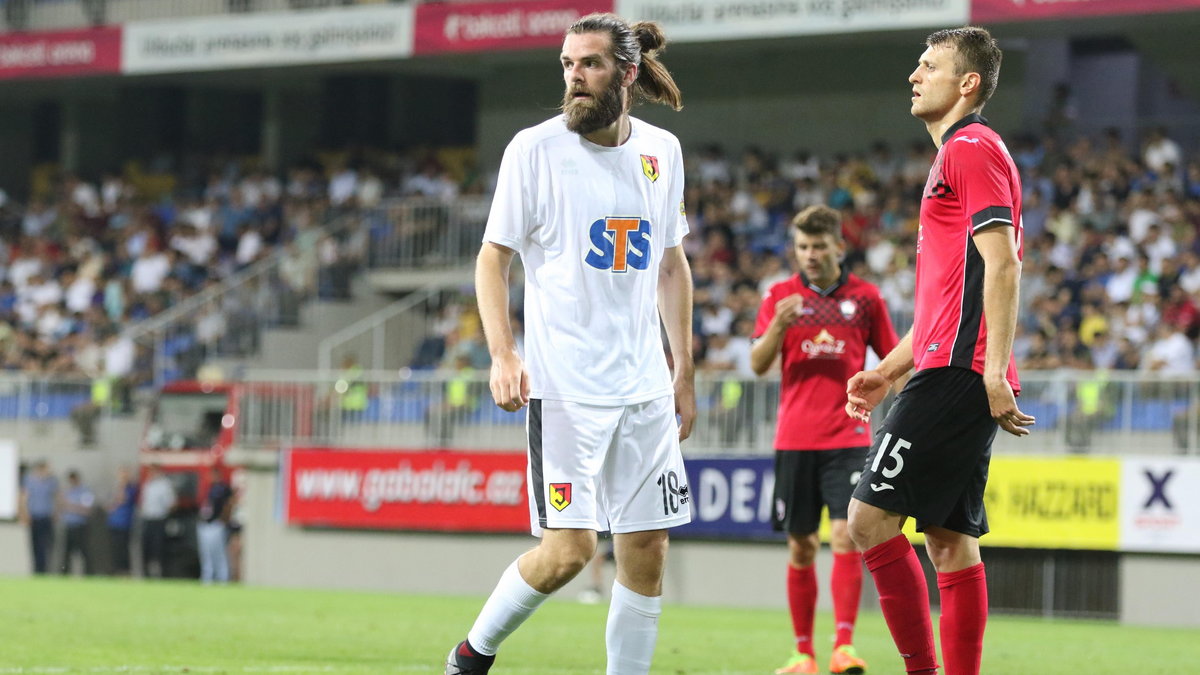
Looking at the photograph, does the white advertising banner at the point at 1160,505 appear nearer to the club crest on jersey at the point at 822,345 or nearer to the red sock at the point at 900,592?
the club crest on jersey at the point at 822,345

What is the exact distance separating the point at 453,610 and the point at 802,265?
7.51 m

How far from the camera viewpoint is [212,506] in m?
23.9

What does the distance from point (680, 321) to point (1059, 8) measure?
17804 millimetres

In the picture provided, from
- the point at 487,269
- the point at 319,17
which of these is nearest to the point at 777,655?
the point at 487,269

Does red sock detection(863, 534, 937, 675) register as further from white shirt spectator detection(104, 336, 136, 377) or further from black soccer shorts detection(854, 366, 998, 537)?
white shirt spectator detection(104, 336, 136, 377)

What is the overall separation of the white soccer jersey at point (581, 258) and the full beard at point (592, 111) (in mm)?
76

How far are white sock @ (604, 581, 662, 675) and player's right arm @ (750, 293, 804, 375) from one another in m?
3.42

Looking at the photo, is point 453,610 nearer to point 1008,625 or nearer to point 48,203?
point 1008,625

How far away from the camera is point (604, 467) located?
A: 6.73 m

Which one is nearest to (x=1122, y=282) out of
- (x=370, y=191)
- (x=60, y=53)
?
(x=370, y=191)

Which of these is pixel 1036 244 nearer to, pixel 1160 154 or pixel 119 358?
pixel 1160 154

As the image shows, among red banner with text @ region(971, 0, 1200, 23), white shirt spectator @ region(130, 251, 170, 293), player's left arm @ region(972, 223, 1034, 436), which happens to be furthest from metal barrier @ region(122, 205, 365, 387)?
player's left arm @ region(972, 223, 1034, 436)

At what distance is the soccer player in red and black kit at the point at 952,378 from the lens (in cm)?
668

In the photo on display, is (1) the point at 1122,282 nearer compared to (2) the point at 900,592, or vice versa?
(2) the point at 900,592
